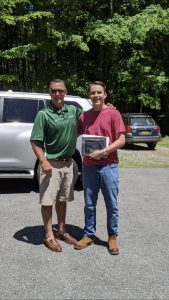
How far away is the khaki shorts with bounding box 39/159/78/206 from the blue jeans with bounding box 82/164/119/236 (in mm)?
224

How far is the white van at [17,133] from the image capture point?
7680mm

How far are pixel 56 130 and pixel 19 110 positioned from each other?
3.28 m

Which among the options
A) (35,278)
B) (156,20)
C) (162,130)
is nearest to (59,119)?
(35,278)

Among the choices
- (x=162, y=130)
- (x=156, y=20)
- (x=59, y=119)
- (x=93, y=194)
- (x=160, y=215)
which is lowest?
(x=162, y=130)

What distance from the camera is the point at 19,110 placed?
784cm

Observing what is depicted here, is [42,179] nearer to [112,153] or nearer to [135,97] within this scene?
[112,153]

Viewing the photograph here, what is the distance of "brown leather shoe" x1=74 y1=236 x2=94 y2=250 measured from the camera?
4.95 metres

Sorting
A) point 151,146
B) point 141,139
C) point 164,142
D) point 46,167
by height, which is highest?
point 46,167

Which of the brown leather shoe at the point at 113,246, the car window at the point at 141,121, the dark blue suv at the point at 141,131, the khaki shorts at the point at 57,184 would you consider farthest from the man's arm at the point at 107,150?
the car window at the point at 141,121

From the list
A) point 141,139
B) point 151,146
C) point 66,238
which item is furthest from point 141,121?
point 66,238

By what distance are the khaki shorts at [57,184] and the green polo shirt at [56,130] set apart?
14cm

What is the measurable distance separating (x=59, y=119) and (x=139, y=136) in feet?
44.8

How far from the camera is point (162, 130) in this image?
2570 centimetres

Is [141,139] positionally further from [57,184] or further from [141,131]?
[57,184]
